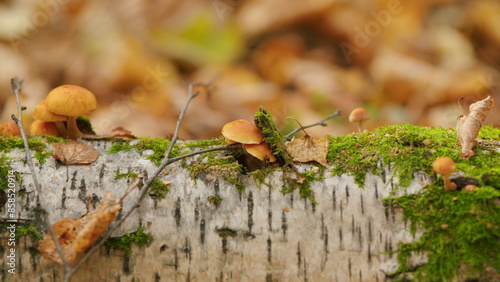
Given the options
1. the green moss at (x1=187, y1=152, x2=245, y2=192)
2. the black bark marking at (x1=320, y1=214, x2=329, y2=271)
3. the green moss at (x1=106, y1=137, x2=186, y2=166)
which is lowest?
the black bark marking at (x1=320, y1=214, x2=329, y2=271)

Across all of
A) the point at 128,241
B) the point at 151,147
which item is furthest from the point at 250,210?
the point at 151,147

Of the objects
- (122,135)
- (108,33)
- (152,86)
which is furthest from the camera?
(108,33)

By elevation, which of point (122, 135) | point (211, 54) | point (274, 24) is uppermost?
point (274, 24)

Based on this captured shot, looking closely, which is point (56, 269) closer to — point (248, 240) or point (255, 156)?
point (248, 240)

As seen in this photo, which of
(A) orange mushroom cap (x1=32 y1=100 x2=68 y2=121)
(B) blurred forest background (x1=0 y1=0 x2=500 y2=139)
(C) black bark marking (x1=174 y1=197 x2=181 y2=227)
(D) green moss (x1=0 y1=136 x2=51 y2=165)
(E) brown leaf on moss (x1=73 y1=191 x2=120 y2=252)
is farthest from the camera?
(B) blurred forest background (x1=0 y1=0 x2=500 y2=139)

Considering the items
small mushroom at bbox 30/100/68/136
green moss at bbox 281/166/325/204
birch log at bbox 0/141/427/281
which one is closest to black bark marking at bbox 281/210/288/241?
birch log at bbox 0/141/427/281

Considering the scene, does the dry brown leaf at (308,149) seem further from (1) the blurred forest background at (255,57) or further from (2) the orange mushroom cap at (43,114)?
(1) the blurred forest background at (255,57)

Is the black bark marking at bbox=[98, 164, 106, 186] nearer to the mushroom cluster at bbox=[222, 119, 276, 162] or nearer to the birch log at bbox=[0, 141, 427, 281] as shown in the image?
the birch log at bbox=[0, 141, 427, 281]

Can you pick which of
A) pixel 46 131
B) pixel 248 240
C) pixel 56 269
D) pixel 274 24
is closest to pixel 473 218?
pixel 248 240
